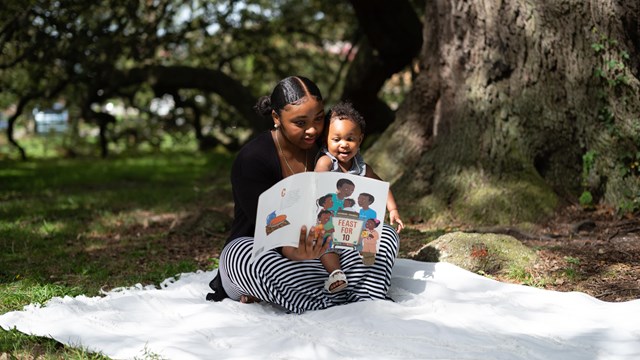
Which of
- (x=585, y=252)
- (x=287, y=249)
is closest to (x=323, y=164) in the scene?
(x=287, y=249)

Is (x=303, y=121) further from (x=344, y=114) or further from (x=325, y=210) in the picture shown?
(x=325, y=210)

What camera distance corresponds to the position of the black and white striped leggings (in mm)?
3885

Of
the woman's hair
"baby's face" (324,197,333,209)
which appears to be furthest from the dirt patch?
the woman's hair

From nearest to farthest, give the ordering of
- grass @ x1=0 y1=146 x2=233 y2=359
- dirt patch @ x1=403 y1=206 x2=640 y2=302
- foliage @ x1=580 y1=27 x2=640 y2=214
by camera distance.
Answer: dirt patch @ x1=403 y1=206 x2=640 y2=302 < grass @ x1=0 y1=146 x2=233 y2=359 < foliage @ x1=580 y1=27 x2=640 y2=214

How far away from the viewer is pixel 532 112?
19.8 feet

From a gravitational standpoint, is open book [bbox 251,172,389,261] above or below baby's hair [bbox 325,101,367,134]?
below

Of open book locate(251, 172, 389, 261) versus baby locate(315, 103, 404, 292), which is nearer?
open book locate(251, 172, 389, 261)

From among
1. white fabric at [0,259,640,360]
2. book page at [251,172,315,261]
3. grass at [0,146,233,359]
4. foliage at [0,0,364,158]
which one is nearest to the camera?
white fabric at [0,259,640,360]

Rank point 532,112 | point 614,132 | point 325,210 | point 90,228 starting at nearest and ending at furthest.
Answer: point 325,210
point 614,132
point 532,112
point 90,228

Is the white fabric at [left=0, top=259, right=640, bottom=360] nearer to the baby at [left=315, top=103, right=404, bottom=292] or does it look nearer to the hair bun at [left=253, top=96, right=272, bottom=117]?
the baby at [left=315, top=103, right=404, bottom=292]

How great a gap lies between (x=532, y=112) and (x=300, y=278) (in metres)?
2.95

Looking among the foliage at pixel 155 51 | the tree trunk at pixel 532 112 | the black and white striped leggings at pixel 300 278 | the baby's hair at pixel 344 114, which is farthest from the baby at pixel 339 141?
the foliage at pixel 155 51

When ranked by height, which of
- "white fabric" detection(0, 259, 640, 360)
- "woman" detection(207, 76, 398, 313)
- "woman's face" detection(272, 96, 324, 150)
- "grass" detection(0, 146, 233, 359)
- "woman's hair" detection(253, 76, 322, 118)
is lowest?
"grass" detection(0, 146, 233, 359)

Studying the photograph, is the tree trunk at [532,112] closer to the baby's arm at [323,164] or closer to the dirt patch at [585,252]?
the dirt patch at [585,252]
